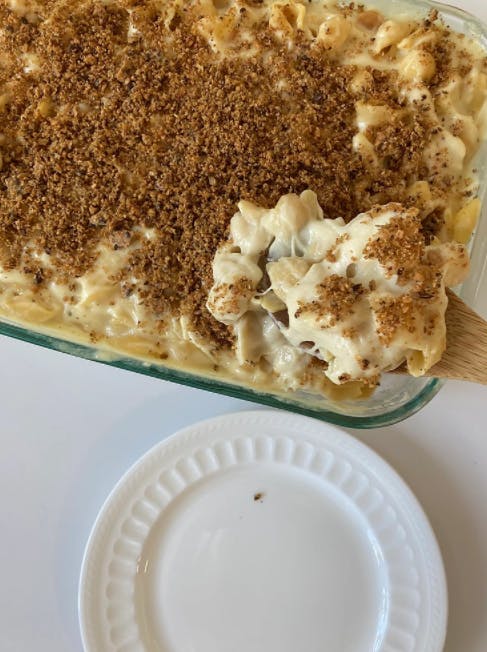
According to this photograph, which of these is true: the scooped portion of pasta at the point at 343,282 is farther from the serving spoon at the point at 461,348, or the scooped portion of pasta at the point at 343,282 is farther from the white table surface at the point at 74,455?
the white table surface at the point at 74,455

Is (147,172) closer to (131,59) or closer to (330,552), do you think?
(131,59)

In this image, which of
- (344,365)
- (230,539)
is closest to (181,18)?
(344,365)

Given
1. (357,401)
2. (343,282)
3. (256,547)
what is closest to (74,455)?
(256,547)

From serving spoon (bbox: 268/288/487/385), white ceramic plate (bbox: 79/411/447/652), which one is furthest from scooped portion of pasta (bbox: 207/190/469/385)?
white ceramic plate (bbox: 79/411/447/652)

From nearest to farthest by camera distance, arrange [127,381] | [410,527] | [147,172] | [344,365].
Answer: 1. [344,365]
2. [147,172]
3. [410,527]
4. [127,381]

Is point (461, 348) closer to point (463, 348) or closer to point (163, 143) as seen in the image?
point (463, 348)
